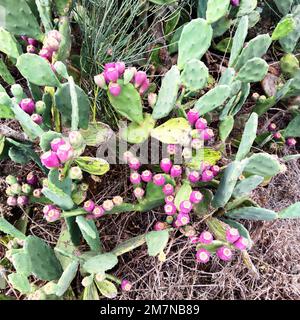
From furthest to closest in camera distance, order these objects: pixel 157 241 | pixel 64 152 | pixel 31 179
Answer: pixel 31 179, pixel 157 241, pixel 64 152

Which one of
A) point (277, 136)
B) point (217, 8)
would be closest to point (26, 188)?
point (217, 8)

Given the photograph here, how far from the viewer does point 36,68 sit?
4.27 ft

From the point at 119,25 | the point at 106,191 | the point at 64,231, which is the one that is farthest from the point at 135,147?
the point at 119,25

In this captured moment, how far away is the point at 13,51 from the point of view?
1.42 meters

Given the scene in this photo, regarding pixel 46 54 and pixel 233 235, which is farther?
pixel 46 54

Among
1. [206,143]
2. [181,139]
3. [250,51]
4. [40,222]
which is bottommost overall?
[40,222]

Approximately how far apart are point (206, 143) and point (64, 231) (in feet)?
1.71

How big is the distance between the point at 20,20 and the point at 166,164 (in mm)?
624

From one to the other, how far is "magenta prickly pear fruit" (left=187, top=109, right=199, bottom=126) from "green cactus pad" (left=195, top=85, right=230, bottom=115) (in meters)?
0.02

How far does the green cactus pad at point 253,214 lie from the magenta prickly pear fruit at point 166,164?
0.70ft

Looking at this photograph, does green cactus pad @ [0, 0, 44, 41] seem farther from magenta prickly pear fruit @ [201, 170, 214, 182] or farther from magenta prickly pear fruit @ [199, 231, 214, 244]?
magenta prickly pear fruit @ [199, 231, 214, 244]

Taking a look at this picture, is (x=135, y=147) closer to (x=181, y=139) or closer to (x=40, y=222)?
(x=181, y=139)

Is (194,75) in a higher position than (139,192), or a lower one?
higher

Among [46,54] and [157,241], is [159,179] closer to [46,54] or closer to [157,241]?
[157,241]
